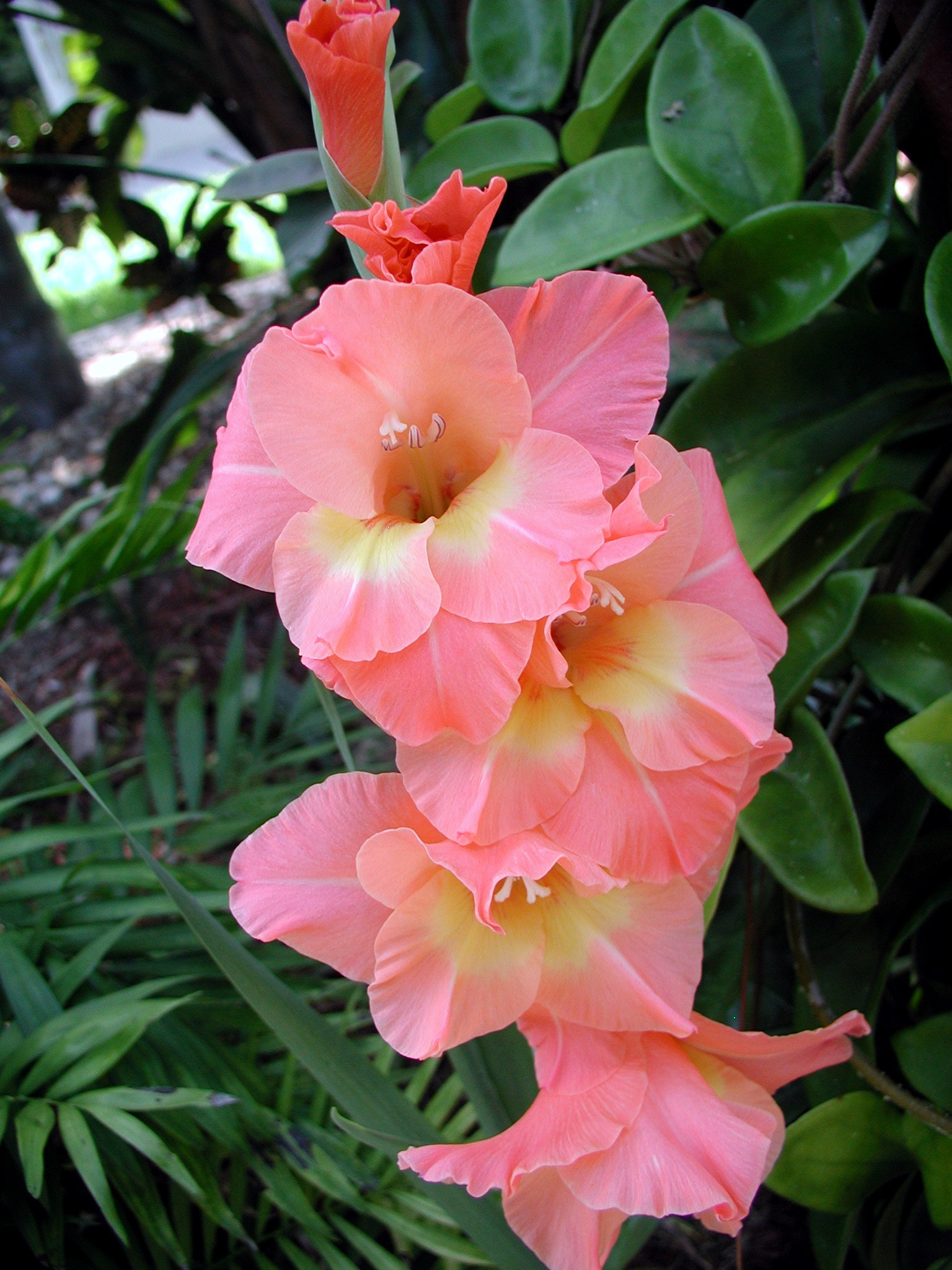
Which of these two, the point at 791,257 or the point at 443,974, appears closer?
the point at 443,974

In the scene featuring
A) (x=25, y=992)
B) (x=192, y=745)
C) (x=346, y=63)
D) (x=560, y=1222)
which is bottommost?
(x=192, y=745)

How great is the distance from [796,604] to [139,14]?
1.33 m

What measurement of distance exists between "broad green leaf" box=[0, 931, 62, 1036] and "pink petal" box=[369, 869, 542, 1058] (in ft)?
1.58

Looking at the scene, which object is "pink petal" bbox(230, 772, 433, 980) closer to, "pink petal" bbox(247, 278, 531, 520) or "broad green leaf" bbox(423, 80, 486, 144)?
"pink petal" bbox(247, 278, 531, 520)

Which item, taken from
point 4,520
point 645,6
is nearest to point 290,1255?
point 645,6

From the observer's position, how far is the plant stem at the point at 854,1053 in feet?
1.74

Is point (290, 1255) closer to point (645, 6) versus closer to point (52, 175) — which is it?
point (645, 6)

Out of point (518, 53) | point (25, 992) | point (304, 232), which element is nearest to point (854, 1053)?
point (25, 992)

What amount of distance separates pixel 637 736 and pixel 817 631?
1.06 ft

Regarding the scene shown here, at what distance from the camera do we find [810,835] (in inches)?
22.6

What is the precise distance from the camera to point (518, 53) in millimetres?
703

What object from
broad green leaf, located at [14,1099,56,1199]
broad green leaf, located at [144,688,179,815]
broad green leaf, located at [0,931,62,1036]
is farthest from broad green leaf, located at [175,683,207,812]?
broad green leaf, located at [14,1099,56,1199]

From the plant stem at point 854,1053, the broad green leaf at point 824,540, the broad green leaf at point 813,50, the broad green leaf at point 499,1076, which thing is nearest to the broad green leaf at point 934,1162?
the plant stem at point 854,1053

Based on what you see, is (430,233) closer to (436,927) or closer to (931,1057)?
(436,927)
